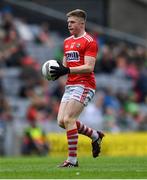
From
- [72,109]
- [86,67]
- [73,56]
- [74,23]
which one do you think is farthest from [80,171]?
[74,23]

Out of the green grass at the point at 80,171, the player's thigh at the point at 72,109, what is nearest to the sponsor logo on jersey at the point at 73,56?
the player's thigh at the point at 72,109

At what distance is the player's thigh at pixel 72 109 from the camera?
14688mm

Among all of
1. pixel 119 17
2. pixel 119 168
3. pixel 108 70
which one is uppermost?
pixel 119 17

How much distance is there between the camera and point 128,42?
3481 cm

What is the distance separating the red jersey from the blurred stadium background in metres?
9.72

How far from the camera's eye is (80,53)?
14852 mm

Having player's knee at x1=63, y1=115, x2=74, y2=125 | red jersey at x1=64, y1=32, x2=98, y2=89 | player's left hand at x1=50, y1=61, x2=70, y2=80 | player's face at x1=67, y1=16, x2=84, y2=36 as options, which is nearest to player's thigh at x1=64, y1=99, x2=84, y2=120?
player's knee at x1=63, y1=115, x2=74, y2=125

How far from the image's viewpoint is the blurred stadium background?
84.0ft

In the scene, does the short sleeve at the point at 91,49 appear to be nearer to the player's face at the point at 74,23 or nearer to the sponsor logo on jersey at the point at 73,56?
the sponsor logo on jersey at the point at 73,56

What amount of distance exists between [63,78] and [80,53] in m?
13.4

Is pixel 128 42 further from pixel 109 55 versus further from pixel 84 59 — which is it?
pixel 84 59

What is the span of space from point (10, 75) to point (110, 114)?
3.14 metres

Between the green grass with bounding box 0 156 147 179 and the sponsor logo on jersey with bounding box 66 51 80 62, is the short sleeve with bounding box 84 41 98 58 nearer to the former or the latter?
the sponsor logo on jersey with bounding box 66 51 80 62

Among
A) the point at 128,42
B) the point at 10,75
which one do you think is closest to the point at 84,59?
the point at 10,75
